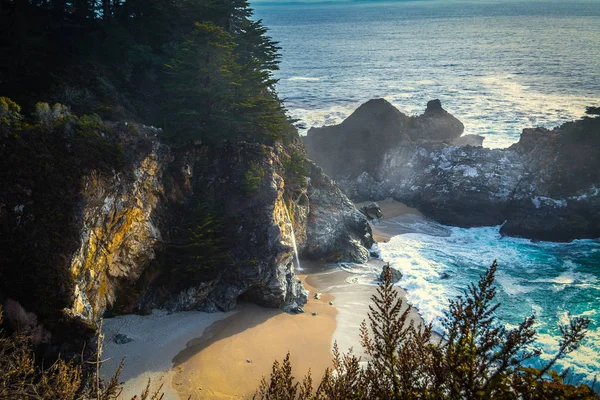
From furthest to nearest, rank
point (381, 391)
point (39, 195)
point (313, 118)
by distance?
point (313, 118) < point (39, 195) < point (381, 391)

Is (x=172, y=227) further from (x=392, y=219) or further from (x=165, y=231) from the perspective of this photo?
(x=392, y=219)

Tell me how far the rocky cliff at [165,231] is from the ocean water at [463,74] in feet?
105

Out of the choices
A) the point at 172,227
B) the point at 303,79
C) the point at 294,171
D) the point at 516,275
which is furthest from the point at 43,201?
the point at 303,79

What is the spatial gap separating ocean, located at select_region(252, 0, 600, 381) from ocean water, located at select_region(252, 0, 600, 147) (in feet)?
0.75

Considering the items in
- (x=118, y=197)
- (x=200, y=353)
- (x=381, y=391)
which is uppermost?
(x=118, y=197)

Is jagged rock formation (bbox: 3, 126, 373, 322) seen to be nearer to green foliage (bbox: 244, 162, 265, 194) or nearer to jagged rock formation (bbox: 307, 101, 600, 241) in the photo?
green foliage (bbox: 244, 162, 265, 194)

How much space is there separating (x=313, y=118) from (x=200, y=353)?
42.5m

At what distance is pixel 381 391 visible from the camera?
243 inches

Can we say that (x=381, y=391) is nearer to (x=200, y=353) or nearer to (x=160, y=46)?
(x=200, y=353)

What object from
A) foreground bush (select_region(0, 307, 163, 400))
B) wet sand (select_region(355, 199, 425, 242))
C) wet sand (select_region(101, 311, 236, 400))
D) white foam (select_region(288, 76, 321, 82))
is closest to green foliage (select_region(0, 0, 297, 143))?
wet sand (select_region(101, 311, 236, 400))

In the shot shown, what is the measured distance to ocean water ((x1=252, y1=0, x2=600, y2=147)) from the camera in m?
52.5

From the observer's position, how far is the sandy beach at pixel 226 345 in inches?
509

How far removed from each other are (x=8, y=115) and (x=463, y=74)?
254ft

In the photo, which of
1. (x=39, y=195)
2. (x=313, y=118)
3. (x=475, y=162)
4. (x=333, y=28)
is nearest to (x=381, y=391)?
(x=39, y=195)
